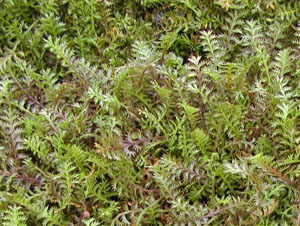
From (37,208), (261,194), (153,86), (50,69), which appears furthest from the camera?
(50,69)

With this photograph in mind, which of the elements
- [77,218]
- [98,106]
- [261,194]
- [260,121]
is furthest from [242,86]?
[77,218]

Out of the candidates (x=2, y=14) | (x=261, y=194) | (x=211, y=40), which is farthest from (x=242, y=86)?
(x=2, y=14)

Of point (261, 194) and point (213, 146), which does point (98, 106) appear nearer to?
point (213, 146)

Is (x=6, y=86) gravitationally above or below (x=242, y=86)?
below

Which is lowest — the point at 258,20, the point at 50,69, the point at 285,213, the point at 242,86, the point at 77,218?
the point at 77,218

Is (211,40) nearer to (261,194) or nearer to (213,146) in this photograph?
(213,146)

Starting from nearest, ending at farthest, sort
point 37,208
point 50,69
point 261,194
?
point 261,194 → point 37,208 → point 50,69

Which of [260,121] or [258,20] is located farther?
[258,20]
